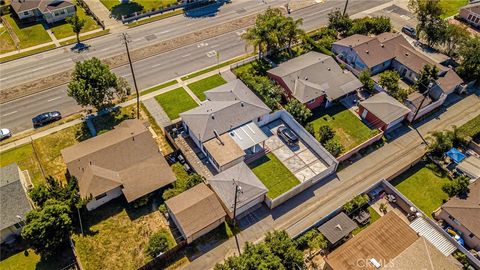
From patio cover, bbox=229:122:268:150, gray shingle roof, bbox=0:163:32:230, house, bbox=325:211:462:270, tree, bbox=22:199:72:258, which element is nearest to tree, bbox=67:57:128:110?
gray shingle roof, bbox=0:163:32:230

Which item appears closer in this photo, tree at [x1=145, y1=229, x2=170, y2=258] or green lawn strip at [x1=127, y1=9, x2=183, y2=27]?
tree at [x1=145, y1=229, x2=170, y2=258]

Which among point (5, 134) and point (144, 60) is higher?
point (144, 60)

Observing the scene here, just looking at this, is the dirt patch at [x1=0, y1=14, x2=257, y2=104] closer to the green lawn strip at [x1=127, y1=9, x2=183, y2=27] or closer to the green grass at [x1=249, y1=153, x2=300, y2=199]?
the green lawn strip at [x1=127, y1=9, x2=183, y2=27]

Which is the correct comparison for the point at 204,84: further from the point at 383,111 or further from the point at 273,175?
the point at 383,111

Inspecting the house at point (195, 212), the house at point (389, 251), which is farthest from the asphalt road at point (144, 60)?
the house at point (389, 251)

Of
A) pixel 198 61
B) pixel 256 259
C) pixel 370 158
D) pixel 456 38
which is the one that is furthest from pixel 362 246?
pixel 456 38

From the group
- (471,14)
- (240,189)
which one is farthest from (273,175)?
(471,14)

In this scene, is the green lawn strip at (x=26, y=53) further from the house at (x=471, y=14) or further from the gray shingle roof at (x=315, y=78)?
the house at (x=471, y=14)
